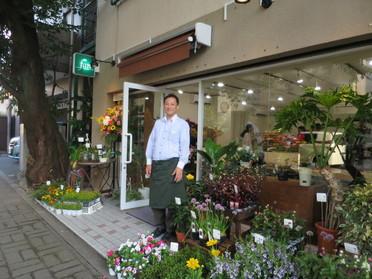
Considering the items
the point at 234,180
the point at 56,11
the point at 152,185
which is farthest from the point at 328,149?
the point at 56,11

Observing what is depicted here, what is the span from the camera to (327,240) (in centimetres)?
236

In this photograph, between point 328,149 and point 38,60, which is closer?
point 328,149

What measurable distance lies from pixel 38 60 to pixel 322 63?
5.58 meters

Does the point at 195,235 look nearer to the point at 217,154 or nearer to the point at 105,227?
the point at 217,154

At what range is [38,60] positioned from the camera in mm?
5965

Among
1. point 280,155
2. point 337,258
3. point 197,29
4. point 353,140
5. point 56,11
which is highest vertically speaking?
point 56,11

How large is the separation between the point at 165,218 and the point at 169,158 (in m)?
0.79

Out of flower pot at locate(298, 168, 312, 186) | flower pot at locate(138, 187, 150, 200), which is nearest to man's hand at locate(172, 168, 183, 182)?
flower pot at locate(298, 168, 312, 186)

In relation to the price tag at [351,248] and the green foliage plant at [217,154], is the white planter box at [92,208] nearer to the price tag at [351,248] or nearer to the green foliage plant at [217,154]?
the green foliage plant at [217,154]

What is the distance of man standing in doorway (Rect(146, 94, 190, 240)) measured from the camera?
317cm

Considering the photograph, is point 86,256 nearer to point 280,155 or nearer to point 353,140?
point 280,155

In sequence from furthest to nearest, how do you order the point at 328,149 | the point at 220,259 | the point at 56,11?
the point at 56,11, the point at 328,149, the point at 220,259

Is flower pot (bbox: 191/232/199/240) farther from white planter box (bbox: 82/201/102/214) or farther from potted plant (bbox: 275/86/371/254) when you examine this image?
white planter box (bbox: 82/201/102/214)

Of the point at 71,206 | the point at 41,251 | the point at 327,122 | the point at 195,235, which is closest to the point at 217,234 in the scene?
the point at 195,235
